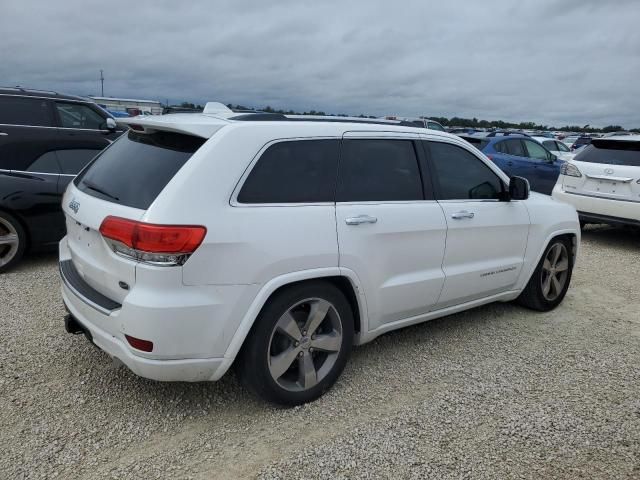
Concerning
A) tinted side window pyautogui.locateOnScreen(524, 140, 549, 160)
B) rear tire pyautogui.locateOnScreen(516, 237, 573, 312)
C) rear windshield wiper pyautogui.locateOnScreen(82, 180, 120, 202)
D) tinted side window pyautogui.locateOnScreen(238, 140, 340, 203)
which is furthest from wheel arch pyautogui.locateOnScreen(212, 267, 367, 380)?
tinted side window pyautogui.locateOnScreen(524, 140, 549, 160)

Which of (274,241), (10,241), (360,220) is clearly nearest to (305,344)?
(274,241)

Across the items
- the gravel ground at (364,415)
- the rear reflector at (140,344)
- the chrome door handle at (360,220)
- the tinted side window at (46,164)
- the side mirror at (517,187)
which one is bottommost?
the gravel ground at (364,415)

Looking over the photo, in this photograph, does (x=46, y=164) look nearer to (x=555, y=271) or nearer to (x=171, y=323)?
(x=171, y=323)

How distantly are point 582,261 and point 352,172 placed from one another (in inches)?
200

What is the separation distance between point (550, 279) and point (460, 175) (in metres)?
1.65

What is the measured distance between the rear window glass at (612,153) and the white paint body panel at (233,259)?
5475 mm

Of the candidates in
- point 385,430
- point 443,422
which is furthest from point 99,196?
point 443,422

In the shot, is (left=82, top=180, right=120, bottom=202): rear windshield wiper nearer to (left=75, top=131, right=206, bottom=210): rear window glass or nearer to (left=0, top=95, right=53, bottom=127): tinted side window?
(left=75, top=131, right=206, bottom=210): rear window glass

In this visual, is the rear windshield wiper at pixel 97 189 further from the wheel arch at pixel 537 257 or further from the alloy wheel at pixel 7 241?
the wheel arch at pixel 537 257

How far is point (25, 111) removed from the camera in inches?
254

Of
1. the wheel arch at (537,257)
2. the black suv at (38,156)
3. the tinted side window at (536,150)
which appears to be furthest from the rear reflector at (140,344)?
the tinted side window at (536,150)

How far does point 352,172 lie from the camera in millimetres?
3252

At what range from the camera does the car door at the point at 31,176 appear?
527cm

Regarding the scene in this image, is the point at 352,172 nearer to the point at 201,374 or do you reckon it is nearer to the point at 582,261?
the point at 201,374
